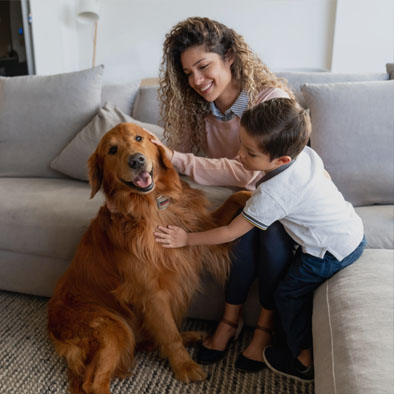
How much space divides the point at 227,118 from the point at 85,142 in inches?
35.5

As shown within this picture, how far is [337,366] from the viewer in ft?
3.40

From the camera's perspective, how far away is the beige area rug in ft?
4.97

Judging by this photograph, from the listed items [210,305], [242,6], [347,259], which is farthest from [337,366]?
[242,6]

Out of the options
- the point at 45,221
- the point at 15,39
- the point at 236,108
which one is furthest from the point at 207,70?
the point at 15,39

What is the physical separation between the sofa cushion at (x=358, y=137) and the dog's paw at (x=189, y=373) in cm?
105

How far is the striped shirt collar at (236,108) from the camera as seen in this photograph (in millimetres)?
1736

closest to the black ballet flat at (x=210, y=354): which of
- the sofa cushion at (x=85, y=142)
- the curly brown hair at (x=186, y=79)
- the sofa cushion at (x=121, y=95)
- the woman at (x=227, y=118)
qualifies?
the woman at (x=227, y=118)

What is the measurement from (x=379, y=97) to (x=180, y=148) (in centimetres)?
96

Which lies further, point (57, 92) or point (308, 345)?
point (57, 92)

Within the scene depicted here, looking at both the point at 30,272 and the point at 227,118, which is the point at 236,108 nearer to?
the point at 227,118

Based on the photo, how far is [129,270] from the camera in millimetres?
1525

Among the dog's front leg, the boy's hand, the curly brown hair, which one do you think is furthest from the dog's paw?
the curly brown hair

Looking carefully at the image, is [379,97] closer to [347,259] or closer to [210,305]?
[347,259]

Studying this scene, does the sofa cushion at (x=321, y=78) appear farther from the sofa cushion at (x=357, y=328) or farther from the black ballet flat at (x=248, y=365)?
the black ballet flat at (x=248, y=365)
